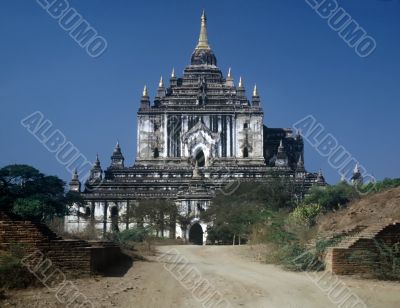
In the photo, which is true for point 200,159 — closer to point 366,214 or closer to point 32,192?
point 32,192

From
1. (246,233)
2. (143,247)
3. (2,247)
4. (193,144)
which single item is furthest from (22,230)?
(193,144)

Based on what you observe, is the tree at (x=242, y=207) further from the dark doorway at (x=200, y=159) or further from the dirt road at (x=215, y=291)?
the dirt road at (x=215, y=291)

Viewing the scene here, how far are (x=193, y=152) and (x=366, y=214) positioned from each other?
36934 millimetres

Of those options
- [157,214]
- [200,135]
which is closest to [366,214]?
[157,214]

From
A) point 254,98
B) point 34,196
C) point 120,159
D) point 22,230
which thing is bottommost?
point 22,230

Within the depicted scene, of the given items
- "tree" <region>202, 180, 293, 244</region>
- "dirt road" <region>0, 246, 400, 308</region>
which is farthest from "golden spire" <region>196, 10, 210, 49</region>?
"dirt road" <region>0, 246, 400, 308</region>

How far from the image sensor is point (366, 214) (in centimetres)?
1889

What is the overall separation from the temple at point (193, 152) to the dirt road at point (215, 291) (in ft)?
110

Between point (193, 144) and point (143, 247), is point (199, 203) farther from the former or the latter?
point (143, 247)

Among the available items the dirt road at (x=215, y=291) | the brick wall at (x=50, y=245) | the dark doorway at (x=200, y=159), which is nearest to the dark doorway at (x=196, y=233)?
the dark doorway at (x=200, y=159)

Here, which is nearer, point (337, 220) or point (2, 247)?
point (2, 247)

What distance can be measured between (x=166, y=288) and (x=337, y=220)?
8.08 metres

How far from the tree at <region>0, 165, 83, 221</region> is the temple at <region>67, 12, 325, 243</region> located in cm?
557

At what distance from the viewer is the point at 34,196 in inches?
1608
